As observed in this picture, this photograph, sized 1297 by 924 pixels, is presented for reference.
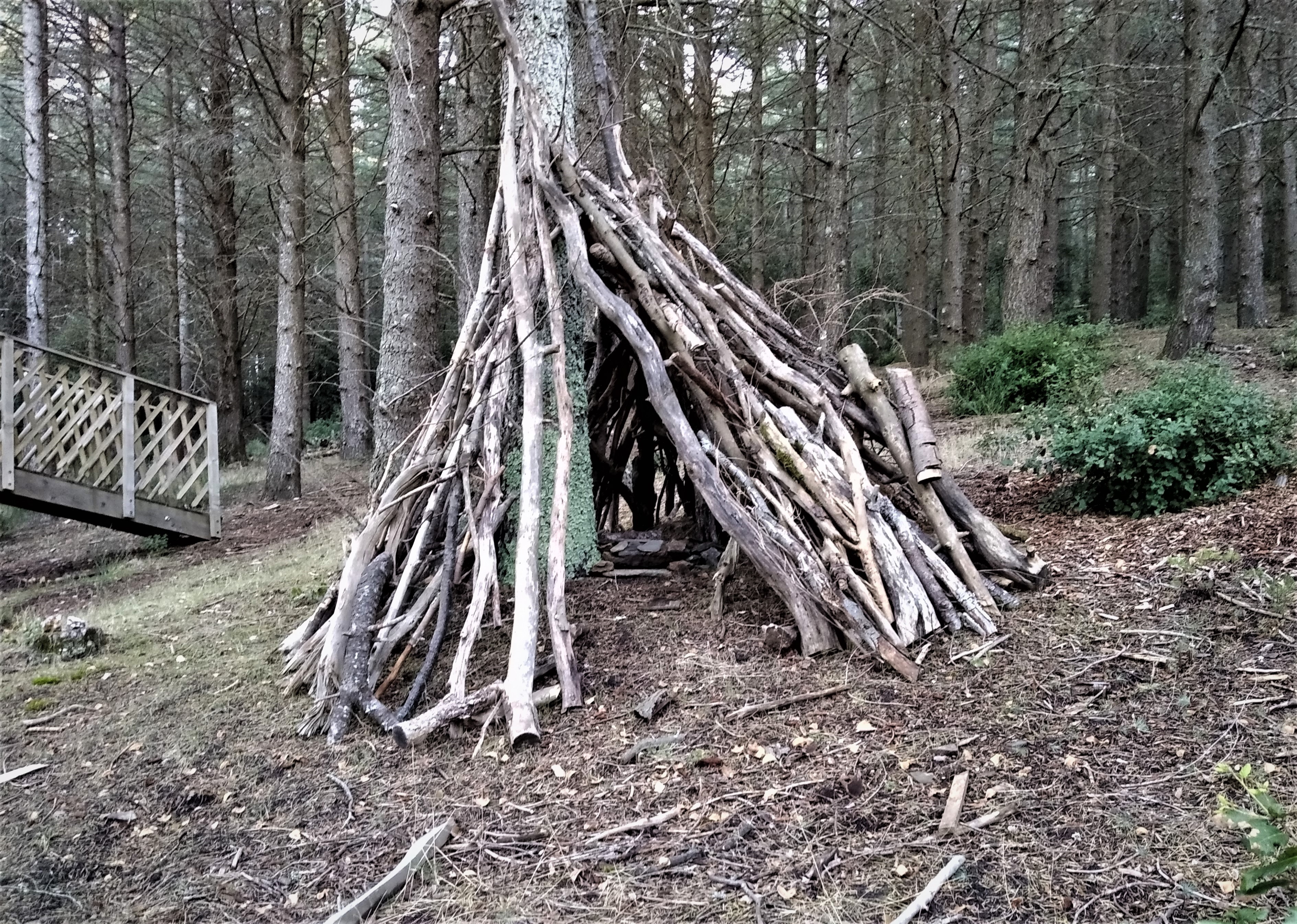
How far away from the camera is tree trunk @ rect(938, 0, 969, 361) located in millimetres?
11648

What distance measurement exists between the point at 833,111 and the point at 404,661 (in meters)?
8.18

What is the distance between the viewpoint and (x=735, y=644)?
3.95 m

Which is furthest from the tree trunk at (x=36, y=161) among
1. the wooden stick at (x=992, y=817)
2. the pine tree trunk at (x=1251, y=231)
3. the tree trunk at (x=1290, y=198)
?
the tree trunk at (x=1290, y=198)

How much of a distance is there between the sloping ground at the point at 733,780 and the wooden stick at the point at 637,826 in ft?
0.06

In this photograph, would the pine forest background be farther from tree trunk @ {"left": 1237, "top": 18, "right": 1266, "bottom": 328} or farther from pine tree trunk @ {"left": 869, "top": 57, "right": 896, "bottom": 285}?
pine tree trunk @ {"left": 869, "top": 57, "right": 896, "bottom": 285}

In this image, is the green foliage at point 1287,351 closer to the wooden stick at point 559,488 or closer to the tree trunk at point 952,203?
the tree trunk at point 952,203

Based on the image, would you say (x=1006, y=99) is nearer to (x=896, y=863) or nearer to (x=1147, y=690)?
(x=1147, y=690)

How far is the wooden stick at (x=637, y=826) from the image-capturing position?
8.99 ft

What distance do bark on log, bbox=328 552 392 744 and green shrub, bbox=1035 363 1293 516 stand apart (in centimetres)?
405

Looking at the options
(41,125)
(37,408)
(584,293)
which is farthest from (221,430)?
(584,293)

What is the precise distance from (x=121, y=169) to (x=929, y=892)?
529 inches

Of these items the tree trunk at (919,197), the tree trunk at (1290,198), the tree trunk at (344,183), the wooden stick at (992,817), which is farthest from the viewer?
the tree trunk at (1290,198)

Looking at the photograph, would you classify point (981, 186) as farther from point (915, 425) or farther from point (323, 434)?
point (323, 434)

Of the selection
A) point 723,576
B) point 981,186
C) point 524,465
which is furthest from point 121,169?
point 981,186
